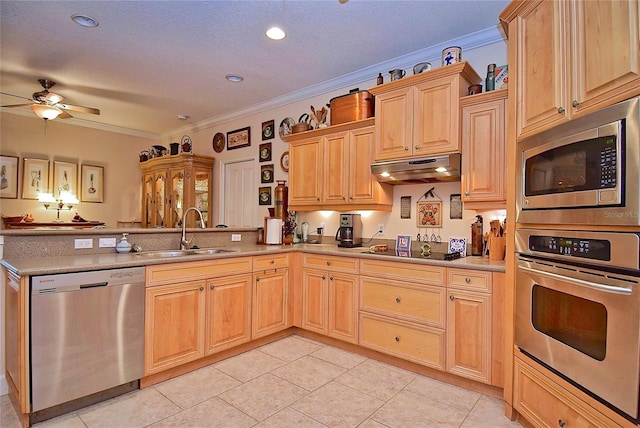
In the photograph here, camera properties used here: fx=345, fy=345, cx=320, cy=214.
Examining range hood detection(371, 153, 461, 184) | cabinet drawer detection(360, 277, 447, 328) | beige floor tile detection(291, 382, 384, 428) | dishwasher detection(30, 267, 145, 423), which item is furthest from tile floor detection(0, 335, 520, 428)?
range hood detection(371, 153, 461, 184)

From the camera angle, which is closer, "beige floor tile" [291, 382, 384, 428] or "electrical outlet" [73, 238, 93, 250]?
"beige floor tile" [291, 382, 384, 428]

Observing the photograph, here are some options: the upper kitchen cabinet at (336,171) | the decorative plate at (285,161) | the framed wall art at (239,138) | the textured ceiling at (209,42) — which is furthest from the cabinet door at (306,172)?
the framed wall art at (239,138)

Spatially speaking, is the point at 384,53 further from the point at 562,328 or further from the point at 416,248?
the point at 562,328

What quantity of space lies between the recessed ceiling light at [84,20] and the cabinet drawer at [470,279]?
11.4 ft

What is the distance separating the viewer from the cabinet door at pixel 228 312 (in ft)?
9.02

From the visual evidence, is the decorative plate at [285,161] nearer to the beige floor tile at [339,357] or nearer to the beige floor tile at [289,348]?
the beige floor tile at [289,348]

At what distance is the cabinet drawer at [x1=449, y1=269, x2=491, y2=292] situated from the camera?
2324mm

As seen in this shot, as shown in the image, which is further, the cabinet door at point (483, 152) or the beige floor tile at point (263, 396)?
the cabinet door at point (483, 152)

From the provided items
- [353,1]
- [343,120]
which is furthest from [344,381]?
[353,1]

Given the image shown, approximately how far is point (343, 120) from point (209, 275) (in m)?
1.94

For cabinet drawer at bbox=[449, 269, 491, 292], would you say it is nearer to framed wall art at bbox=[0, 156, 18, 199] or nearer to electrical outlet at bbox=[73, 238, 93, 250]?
electrical outlet at bbox=[73, 238, 93, 250]

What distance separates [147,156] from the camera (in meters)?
6.38

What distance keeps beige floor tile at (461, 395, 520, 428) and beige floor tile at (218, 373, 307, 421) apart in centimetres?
105

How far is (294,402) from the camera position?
2.23m
